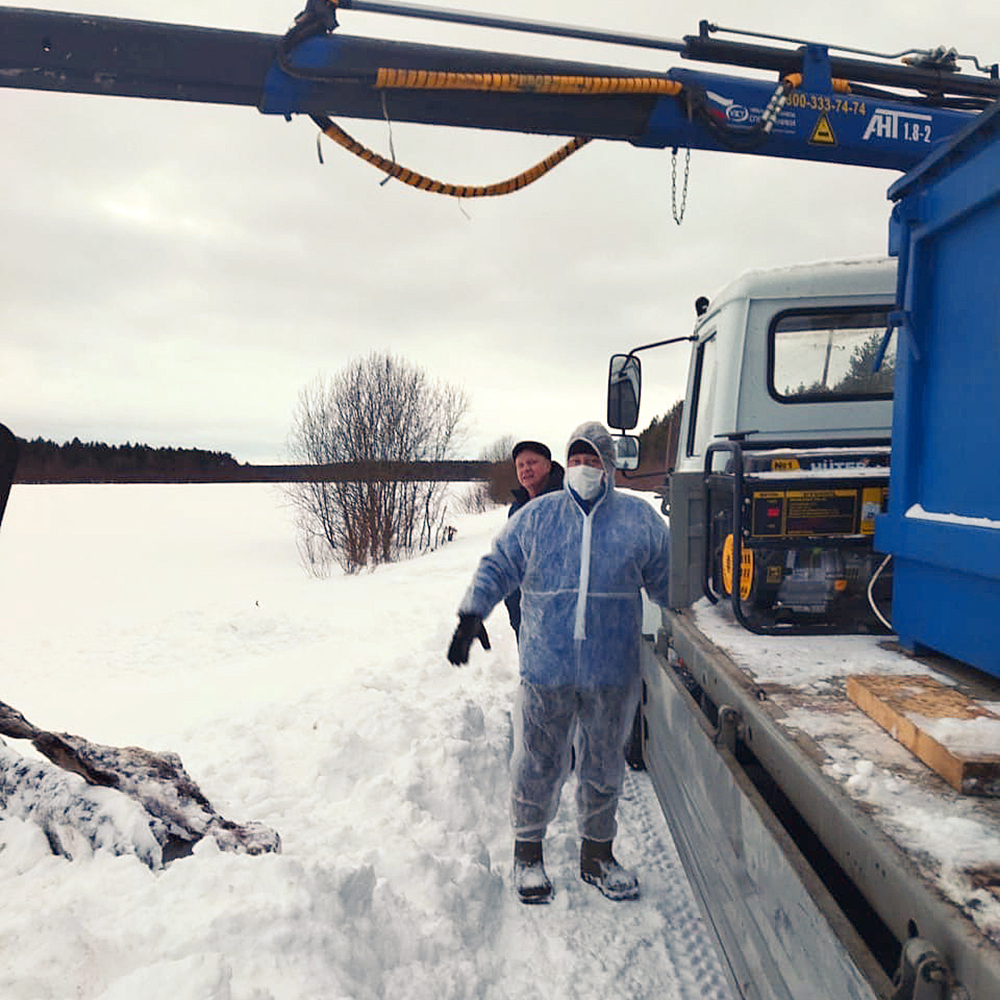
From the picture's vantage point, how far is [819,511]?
292cm

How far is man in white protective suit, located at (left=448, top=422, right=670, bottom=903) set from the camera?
10.2 feet

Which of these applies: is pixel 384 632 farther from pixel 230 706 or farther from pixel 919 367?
pixel 919 367

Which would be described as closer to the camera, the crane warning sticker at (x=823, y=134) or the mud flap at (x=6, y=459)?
the mud flap at (x=6, y=459)

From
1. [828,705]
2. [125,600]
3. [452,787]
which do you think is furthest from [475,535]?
[828,705]

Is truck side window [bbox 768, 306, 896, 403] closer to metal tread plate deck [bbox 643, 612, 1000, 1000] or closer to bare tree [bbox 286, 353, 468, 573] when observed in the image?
metal tread plate deck [bbox 643, 612, 1000, 1000]

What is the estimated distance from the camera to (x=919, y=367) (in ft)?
8.04

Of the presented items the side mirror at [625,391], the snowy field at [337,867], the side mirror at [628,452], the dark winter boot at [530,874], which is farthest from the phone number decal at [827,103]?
the dark winter boot at [530,874]

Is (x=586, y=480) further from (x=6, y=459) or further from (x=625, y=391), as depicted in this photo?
(x=6, y=459)

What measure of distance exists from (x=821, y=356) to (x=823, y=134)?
4.38 ft

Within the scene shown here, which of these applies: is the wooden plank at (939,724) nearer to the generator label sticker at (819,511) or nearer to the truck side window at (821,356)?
the generator label sticker at (819,511)

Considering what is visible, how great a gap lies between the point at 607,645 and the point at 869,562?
111cm

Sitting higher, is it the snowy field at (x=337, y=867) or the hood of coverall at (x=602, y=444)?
the hood of coverall at (x=602, y=444)

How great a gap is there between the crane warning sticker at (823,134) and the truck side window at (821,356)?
1.09 m

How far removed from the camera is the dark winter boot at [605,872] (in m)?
3.13
